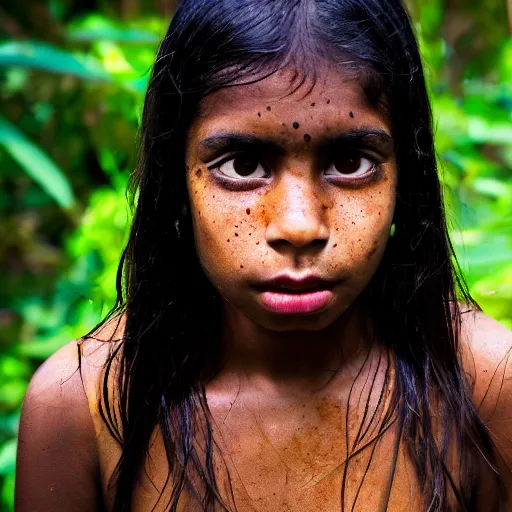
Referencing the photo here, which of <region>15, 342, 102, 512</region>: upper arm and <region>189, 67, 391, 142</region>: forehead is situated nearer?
<region>189, 67, 391, 142</region>: forehead

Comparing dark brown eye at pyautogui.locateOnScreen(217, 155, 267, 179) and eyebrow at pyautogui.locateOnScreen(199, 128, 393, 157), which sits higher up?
eyebrow at pyautogui.locateOnScreen(199, 128, 393, 157)

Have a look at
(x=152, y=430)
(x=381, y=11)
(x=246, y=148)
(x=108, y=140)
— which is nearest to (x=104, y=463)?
(x=152, y=430)

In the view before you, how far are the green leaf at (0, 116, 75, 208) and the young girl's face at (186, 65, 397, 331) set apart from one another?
161 cm

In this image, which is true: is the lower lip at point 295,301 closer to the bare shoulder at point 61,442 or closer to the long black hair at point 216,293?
the long black hair at point 216,293

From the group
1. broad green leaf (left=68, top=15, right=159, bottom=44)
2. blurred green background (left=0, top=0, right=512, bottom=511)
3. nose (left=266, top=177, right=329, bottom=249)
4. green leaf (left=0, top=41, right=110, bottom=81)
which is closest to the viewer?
nose (left=266, top=177, right=329, bottom=249)

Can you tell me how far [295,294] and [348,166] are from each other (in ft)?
0.72

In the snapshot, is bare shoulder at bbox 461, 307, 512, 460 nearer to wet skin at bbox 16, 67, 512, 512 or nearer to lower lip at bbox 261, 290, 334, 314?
wet skin at bbox 16, 67, 512, 512

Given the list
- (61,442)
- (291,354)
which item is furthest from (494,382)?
(61,442)

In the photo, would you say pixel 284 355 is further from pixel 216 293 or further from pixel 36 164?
pixel 36 164

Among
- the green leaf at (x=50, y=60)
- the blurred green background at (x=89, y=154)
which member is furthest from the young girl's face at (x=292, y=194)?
the green leaf at (x=50, y=60)

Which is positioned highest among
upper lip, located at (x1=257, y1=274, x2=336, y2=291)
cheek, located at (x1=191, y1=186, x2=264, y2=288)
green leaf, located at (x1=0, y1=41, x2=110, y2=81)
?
green leaf, located at (x1=0, y1=41, x2=110, y2=81)

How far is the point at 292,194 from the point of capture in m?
1.31

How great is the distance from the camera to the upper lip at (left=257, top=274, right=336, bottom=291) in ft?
4.32

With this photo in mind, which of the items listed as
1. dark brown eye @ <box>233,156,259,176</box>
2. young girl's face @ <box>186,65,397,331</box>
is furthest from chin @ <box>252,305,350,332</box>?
dark brown eye @ <box>233,156,259,176</box>
